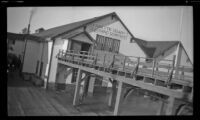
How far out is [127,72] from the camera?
8180 mm

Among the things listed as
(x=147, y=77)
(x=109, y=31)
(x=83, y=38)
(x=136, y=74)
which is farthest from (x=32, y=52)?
(x=147, y=77)

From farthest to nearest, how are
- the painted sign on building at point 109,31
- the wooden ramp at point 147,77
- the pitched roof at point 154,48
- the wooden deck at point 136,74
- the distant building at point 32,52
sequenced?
the pitched roof at point 154,48 → the distant building at point 32,52 → the painted sign on building at point 109,31 → the wooden deck at point 136,74 → the wooden ramp at point 147,77

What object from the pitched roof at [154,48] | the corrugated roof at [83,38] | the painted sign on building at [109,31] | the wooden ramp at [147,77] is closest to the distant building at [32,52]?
the corrugated roof at [83,38]

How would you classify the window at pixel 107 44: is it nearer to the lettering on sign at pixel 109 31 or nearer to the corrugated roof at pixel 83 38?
the lettering on sign at pixel 109 31

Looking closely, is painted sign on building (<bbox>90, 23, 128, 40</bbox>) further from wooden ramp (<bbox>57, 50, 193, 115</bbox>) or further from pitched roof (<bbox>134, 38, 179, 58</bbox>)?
wooden ramp (<bbox>57, 50, 193, 115</bbox>)

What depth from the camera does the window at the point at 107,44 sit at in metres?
18.3

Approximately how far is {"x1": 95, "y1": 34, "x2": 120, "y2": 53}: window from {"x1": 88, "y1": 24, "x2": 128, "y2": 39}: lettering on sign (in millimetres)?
719

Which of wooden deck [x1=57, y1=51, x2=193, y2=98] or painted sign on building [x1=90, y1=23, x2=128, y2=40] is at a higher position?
painted sign on building [x1=90, y1=23, x2=128, y2=40]

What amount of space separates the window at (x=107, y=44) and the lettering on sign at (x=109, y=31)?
719mm

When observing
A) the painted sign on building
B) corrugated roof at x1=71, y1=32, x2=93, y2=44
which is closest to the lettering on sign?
the painted sign on building

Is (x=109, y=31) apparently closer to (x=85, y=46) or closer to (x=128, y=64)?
(x=85, y=46)

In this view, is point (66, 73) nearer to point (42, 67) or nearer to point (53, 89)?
point (53, 89)

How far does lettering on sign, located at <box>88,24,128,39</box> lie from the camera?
18459 mm
